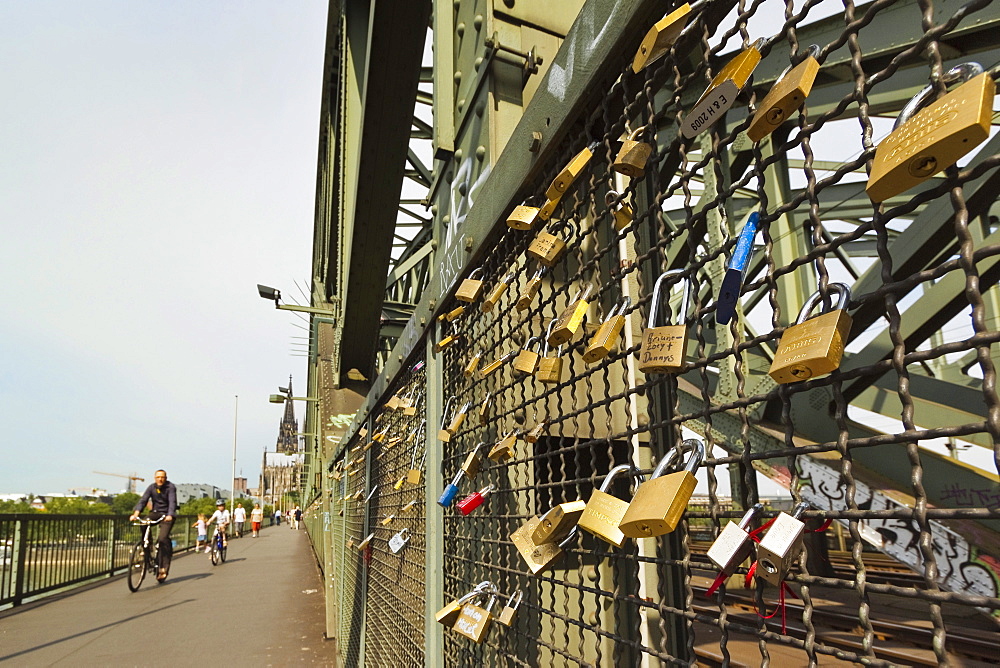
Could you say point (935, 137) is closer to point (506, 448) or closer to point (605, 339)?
point (605, 339)

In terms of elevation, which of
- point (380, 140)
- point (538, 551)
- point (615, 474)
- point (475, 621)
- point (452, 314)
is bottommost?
point (475, 621)

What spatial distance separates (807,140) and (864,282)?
25.9ft

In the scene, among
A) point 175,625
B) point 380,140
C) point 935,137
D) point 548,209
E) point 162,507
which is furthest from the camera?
point 162,507

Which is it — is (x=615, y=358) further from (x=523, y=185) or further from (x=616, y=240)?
(x=523, y=185)

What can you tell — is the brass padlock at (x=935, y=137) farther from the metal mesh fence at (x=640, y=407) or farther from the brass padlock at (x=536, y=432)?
the brass padlock at (x=536, y=432)

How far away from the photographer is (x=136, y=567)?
9734 mm

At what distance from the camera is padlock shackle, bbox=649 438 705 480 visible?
0.74 m

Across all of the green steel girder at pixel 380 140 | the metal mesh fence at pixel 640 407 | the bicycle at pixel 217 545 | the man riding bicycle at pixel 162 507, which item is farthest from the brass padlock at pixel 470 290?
the bicycle at pixel 217 545

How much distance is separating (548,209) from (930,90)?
720mm

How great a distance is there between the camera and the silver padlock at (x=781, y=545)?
569mm

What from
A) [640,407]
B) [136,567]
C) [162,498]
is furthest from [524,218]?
[162,498]

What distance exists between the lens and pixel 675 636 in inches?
43.1

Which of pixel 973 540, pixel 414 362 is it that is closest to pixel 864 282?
pixel 973 540

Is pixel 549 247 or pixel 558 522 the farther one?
pixel 549 247
